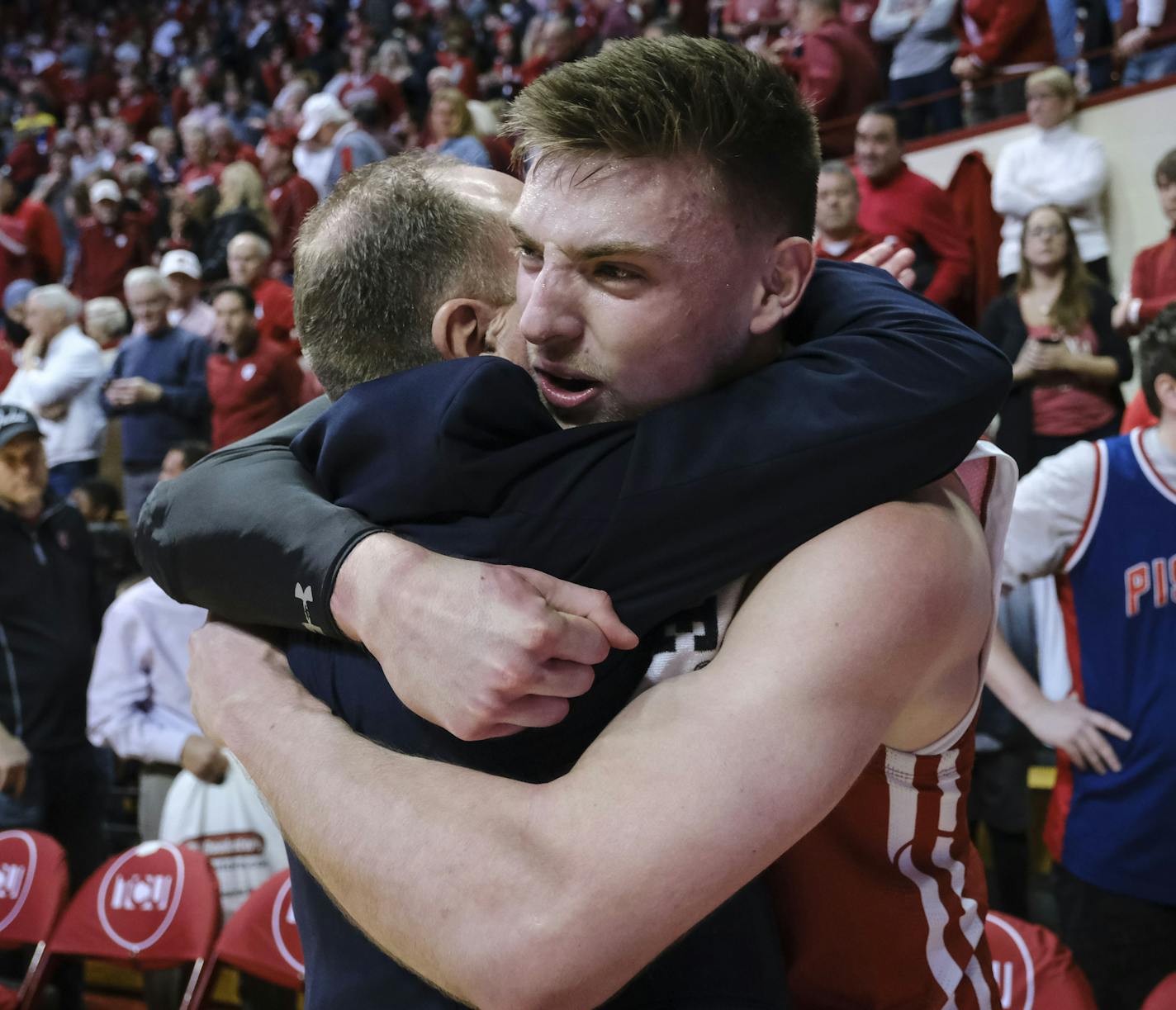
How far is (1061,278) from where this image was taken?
543cm

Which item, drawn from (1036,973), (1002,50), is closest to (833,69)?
(1002,50)

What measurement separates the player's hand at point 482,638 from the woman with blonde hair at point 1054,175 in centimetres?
565

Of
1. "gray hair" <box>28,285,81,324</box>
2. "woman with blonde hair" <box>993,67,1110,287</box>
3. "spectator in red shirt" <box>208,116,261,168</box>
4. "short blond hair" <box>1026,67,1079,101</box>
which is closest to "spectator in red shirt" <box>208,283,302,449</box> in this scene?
"gray hair" <box>28,285,81,324</box>

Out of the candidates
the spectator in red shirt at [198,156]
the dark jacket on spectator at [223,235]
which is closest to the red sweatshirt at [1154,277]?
the dark jacket on spectator at [223,235]

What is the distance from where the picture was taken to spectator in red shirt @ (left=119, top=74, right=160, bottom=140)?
51.5ft

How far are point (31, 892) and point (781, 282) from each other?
3.27 metres

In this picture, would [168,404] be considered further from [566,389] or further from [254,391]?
[566,389]

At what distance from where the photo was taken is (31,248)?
12.0 meters

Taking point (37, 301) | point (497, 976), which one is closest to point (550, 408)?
point (497, 976)

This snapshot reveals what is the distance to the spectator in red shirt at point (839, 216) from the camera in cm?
570

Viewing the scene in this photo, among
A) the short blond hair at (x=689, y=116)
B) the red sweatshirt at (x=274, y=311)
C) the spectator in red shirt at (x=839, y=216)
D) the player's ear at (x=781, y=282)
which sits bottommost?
the red sweatshirt at (x=274, y=311)

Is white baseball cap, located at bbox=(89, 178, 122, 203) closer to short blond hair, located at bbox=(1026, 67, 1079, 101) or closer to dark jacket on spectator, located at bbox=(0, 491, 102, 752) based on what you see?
dark jacket on spectator, located at bbox=(0, 491, 102, 752)

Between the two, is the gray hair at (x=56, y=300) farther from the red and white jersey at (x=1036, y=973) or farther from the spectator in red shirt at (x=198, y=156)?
the red and white jersey at (x=1036, y=973)

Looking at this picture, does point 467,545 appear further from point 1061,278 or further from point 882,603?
point 1061,278
